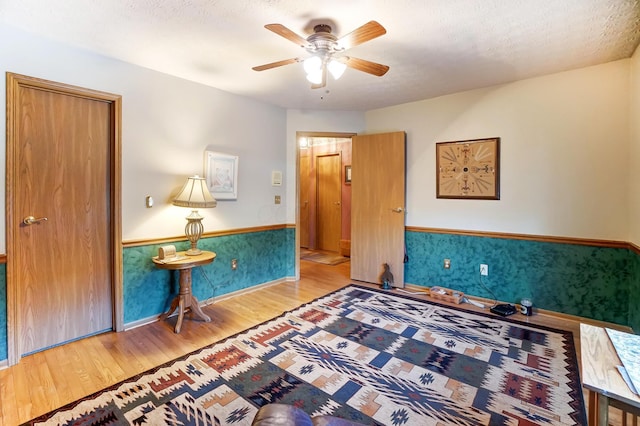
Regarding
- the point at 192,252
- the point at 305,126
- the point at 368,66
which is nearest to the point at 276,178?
the point at 305,126

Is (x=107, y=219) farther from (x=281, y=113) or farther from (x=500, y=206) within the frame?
(x=500, y=206)

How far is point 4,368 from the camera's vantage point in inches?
81.3

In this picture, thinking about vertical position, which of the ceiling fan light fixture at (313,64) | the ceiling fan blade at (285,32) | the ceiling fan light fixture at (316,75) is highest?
the ceiling fan blade at (285,32)

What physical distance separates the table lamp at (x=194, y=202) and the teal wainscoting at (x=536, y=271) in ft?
8.32

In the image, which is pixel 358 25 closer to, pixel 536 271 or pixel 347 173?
pixel 536 271

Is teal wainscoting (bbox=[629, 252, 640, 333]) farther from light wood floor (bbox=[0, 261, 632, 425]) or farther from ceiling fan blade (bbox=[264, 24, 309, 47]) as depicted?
ceiling fan blade (bbox=[264, 24, 309, 47])

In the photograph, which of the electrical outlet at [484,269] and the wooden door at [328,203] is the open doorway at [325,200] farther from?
the electrical outlet at [484,269]

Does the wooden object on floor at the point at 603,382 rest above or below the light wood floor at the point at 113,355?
above

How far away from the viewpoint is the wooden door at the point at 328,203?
6.13 metres

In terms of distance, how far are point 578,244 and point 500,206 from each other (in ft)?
2.42

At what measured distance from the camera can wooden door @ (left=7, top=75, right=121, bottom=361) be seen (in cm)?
216

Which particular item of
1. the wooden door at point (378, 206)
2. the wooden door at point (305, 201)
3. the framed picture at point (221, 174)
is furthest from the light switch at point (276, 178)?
the wooden door at point (305, 201)

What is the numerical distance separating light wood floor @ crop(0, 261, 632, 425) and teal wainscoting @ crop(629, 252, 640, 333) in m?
0.39

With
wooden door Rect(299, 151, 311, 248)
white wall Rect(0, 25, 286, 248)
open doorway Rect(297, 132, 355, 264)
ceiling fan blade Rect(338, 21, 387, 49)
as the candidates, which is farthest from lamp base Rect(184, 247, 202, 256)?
wooden door Rect(299, 151, 311, 248)
